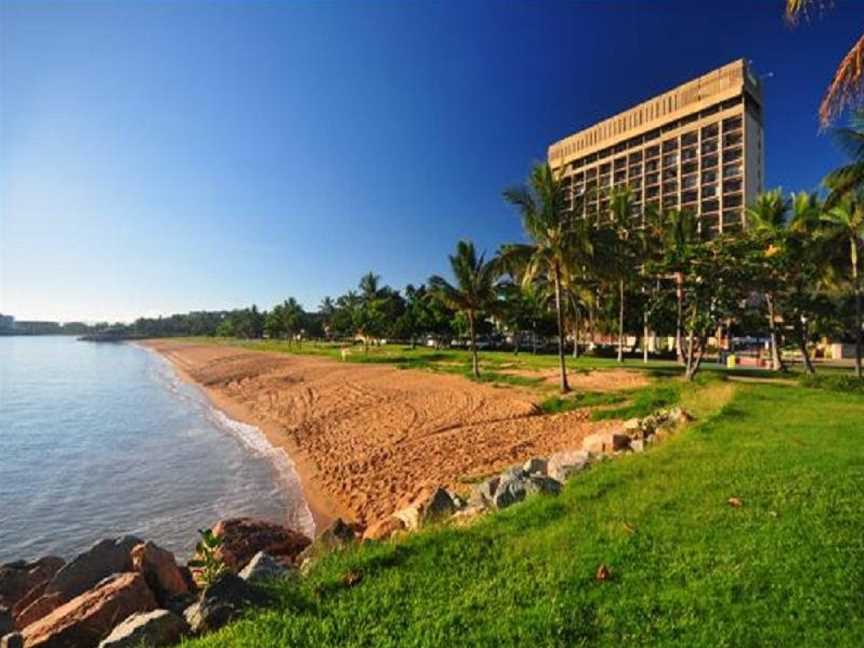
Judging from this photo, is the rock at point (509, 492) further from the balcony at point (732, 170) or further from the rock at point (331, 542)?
the balcony at point (732, 170)

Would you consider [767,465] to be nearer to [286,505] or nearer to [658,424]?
[658,424]

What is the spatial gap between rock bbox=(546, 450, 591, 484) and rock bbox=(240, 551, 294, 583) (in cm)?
424

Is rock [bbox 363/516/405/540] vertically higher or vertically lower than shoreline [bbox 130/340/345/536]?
higher

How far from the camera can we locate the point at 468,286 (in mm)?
29375

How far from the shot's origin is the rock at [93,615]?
Result: 469 centimetres

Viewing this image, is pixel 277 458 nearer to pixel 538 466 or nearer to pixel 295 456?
pixel 295 456

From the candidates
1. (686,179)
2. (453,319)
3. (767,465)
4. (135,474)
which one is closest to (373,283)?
(453,319)

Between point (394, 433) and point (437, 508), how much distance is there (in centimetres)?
1006

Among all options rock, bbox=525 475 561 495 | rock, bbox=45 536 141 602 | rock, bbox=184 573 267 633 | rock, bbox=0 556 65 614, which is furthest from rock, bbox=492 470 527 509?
rock, bbox=0 556 65 614

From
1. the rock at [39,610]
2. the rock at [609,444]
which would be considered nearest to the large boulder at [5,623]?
the rock at [39,610]

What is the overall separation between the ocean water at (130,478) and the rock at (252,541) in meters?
1.88

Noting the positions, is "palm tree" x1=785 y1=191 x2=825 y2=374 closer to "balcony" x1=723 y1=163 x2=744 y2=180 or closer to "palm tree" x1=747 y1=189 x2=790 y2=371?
"palm tree" x1=747 y1=189 x2=790 y2=371

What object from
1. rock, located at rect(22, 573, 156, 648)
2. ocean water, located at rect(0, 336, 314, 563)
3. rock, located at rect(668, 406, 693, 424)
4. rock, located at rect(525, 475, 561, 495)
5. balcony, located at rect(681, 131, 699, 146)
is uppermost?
balcony, located at rect(681, 131, 699, 146)

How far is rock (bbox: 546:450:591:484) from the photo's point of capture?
8.36 meters
